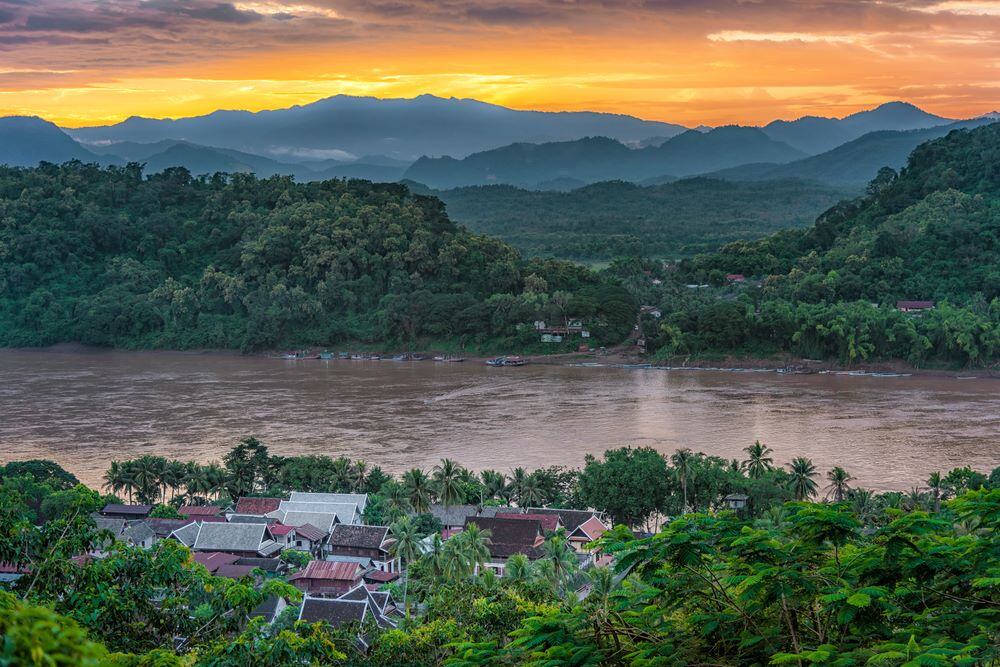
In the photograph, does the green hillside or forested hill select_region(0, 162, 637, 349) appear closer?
forested hill select_region(0, 162, 637, 349)

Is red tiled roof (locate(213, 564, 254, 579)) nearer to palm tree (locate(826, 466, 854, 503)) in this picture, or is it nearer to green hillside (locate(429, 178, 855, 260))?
palm tree (locate(826, 466, 854, 503))

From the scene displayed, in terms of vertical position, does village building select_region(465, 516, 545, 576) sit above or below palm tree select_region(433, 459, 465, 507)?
below

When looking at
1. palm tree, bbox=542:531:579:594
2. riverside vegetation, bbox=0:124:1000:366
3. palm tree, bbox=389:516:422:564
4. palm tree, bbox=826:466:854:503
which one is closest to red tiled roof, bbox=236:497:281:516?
palm tree, bbox=389:516:422:564

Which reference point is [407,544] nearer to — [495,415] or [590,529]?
[590,529]

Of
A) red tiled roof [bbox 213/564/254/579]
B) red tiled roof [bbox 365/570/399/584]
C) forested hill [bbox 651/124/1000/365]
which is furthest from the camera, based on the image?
forested hill [bbox 651/124/1000/365]

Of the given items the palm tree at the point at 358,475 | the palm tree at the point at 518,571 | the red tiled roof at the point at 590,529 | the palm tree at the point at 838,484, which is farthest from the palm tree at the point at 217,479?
the palm tree at the point at 838,484

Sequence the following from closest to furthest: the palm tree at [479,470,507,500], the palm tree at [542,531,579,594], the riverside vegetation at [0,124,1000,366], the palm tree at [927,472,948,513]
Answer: the palm tree at [542,531,579,594] < the palm tree at [927,472,948,513] < the palm tree at [479,470,507,500] < the riverside vegetation at [0,124,1000,366]

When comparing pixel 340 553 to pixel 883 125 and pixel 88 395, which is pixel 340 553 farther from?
pixel 883 125

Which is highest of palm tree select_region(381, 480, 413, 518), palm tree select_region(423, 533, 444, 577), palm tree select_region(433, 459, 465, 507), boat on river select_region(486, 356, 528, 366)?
palm tree select_region(423, 533, 444, 577)
